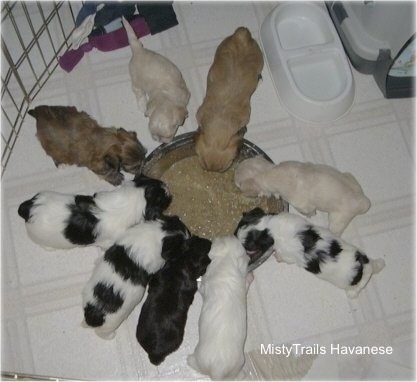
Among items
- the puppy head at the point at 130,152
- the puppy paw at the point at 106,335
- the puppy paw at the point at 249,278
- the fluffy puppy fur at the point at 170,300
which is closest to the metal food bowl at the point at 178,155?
the puppy head at the point at 130,152

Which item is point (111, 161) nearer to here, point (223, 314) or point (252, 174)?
point (252, 174)

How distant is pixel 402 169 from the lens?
8.50 ft

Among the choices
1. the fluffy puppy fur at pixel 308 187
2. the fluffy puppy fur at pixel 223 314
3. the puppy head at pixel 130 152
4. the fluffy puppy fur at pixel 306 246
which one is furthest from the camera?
the puppy head at pixel 130 152

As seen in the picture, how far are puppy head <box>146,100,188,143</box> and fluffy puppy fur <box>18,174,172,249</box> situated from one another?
0.27 meters

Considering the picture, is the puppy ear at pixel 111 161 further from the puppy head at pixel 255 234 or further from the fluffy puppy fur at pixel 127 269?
the puppy head at pixel 255 234

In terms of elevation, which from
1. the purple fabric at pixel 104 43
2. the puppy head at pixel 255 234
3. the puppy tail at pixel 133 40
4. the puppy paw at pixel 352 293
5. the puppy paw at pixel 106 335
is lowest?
the puppy paw at pixel 352 293

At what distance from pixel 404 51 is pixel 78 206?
58.5 inches

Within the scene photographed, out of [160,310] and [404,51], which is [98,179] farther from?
[404,51]

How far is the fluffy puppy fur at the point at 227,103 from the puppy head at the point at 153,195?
8.7 inches

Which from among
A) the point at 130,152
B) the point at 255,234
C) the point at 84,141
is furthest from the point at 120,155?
the point at 255,234

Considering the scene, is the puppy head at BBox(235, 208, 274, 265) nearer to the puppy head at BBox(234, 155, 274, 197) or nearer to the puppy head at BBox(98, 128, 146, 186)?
the puppy head at BBox(234, 155, 274, 197)

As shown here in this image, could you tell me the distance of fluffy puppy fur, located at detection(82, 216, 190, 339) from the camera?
1994 mm

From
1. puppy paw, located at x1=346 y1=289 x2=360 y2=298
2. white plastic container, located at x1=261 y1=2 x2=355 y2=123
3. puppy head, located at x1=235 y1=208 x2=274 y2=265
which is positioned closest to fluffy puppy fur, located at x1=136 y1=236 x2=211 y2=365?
puppy head, located at x1=235 y1=208 x2=274 y2=265

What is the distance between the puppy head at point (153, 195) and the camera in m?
2.17
